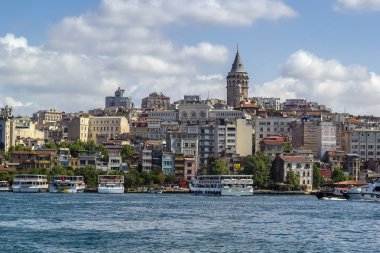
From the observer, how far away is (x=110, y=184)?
9281cm

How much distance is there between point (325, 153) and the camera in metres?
114

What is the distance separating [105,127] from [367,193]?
2581 inches

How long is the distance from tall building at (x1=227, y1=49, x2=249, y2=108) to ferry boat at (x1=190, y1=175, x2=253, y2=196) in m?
72.1

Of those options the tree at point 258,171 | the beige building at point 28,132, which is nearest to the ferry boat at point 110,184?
the tree at point 258,171

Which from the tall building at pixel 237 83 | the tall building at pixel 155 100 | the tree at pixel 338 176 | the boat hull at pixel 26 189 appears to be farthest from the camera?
the tall building at pixel 155 100

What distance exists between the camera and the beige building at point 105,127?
135 m

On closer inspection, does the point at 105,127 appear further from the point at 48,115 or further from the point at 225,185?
the point at 225,185

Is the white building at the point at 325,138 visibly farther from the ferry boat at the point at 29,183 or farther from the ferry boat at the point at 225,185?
the ferry boat at the point at 29,183

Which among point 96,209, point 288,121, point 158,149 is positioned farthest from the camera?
point 288,121

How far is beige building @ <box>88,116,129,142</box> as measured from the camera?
135m

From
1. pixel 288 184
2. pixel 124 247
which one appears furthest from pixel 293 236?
pixel 288 184

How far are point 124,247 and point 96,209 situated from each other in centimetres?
2254

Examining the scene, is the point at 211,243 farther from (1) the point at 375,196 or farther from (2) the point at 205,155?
(2) the point at 205,155

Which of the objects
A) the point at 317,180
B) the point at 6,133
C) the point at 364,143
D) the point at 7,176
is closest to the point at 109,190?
the point at 7,176
